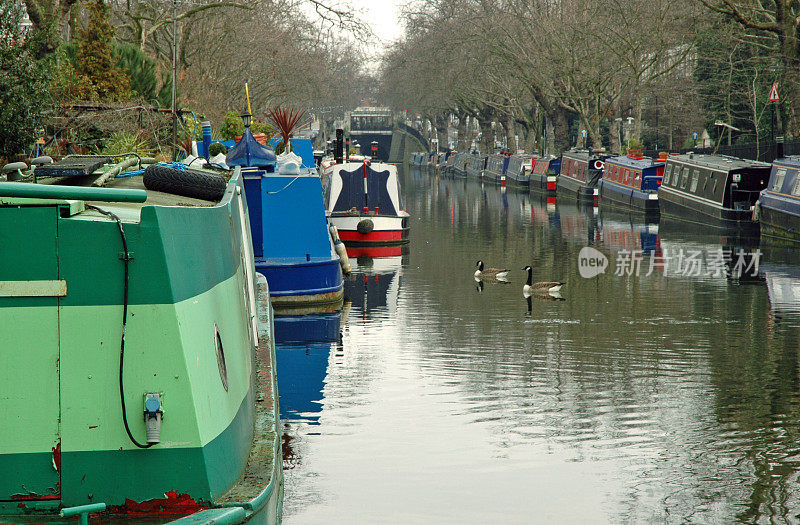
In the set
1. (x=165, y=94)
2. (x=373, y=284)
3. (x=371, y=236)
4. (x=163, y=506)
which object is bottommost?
(x=373, y=284)

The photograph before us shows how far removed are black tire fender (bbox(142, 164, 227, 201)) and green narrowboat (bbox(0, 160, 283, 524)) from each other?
72.9 inches

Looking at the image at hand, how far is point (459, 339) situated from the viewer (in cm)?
1623

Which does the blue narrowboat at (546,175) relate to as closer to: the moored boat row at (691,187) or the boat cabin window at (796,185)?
the moored boat row at (691,187)

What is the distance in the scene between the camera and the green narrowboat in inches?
182

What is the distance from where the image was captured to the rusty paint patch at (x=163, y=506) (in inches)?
187

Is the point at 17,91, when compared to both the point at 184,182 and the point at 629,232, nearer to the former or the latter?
the point at 184,182

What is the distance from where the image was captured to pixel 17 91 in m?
16.3

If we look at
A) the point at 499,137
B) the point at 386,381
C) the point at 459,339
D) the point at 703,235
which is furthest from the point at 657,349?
the point at 499,137

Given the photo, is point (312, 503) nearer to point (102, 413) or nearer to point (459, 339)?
point (102, 413)

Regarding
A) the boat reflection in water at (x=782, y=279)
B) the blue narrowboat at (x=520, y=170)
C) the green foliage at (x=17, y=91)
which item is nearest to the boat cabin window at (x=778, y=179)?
the boat reflection in water at (x=782, y=279)

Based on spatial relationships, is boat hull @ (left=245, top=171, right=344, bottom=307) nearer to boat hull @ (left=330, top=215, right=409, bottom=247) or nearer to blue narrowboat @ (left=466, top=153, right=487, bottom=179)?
boat hull @ (left=330, top=215, right=409, bottom=247)

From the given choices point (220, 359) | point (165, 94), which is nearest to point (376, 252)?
point (165, 94)

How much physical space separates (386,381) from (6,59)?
357 inches

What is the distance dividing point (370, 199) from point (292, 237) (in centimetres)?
1184
